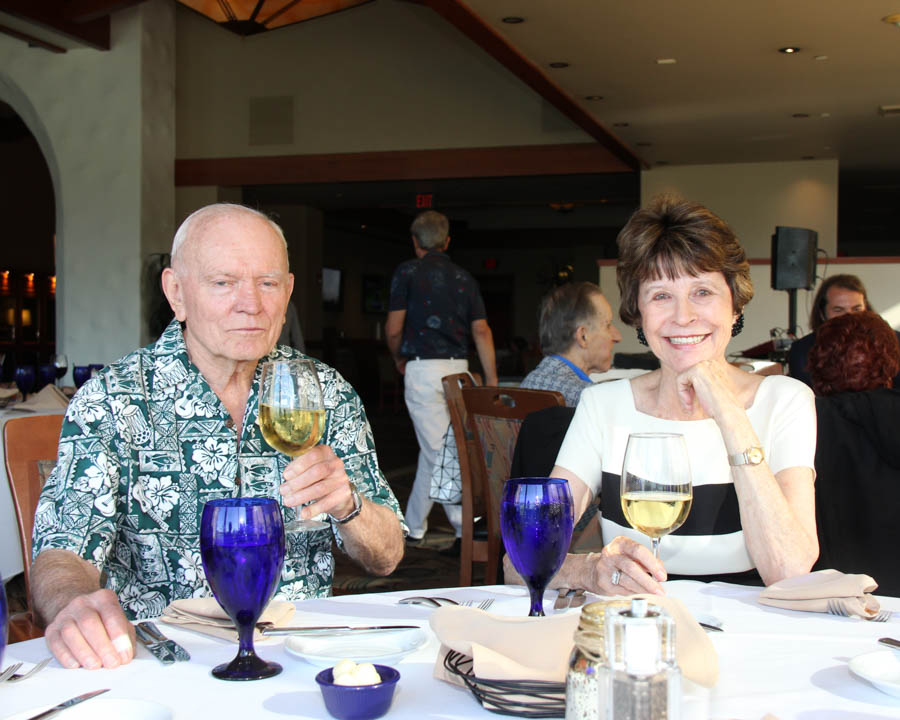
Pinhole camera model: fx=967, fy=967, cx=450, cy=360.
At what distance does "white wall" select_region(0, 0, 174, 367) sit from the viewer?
29.4ft

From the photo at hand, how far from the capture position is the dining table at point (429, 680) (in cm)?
90

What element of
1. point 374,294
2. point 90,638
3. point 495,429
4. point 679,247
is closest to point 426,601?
point 90,638

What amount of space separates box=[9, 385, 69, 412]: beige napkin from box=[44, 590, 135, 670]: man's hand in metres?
3.20

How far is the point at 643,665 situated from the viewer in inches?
25.4

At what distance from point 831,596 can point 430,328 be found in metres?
4.11

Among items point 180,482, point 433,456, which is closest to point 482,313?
point 433,456

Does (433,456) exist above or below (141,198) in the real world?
below

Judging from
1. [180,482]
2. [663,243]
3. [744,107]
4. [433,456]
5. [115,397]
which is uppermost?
[744,107]

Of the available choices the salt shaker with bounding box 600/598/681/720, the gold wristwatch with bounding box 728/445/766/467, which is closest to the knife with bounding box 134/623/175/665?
the salt shaker with bounding box 600/598/681/720

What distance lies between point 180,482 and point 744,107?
7.57m

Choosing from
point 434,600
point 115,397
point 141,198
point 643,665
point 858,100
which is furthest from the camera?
point 141,198

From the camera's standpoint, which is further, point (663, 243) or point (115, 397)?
point (663, 243)

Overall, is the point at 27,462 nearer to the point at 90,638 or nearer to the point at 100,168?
the point at 90,638

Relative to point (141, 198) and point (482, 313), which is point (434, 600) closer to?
point (482, 313)
